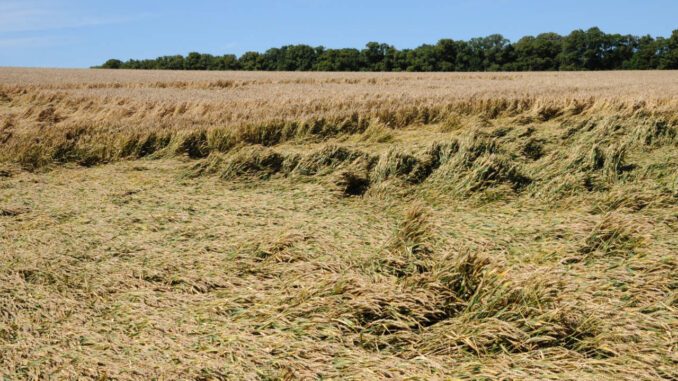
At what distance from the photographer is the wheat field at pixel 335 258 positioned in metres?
2.32

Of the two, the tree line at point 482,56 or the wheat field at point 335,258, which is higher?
the tree line at point 482,56

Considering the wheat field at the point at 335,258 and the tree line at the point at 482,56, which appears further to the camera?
the tree line at the point at 482,56

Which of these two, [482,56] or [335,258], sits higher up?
[482,56]

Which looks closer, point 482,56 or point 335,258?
point 335,258

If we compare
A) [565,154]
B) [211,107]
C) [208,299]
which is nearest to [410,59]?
[211,107]

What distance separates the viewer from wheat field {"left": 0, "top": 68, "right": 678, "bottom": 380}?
2320 mm

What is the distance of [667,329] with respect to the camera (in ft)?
8.00

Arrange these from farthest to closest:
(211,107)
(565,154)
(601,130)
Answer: (211,107) < (601,130) < (565,154)

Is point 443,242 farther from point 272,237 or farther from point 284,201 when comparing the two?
point 284,201

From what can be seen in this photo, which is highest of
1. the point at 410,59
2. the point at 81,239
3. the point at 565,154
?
the point at 410,59

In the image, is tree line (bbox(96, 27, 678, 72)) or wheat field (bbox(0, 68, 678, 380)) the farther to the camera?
tree line (bbox(96, 27, 678, 72))

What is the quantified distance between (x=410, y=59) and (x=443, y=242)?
193 ft

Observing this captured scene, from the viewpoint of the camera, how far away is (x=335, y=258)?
3441mm

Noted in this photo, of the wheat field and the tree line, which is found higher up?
the tree line
